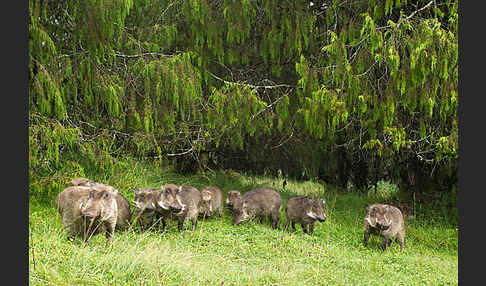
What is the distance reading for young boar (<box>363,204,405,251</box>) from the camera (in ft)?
23.2

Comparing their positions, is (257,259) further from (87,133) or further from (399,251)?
(87,133)

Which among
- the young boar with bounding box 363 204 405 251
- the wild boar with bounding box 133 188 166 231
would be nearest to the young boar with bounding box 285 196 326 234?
the young boar with bounding box 363 204 405 251

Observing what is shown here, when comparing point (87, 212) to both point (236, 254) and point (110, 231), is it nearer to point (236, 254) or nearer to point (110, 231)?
point (110, 231)

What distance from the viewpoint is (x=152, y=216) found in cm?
711

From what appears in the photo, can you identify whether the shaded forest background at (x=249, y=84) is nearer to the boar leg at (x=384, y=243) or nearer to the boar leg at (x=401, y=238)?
the boar leg at (x=401, y=238)

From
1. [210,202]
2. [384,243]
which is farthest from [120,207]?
[384,243]

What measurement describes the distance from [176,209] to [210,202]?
1335 mm

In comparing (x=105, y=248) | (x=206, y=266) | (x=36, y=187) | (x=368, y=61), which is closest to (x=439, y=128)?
(x=368, y=61)

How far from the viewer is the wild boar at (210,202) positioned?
26.4 ft

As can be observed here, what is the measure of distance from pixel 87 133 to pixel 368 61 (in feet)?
18.5

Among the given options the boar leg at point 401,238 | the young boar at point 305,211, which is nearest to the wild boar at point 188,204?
the young boar at point 305,211

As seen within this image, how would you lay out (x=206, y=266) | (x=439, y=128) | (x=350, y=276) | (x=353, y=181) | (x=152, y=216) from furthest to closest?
1. (x=353, y=181)
2. (x=439, y=128)
3. (x=152, y=216)
4. (x=350, y=276)
5. (x=206, y=266)

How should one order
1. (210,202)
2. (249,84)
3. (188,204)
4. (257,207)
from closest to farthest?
(188,204) → (257,207) → (210,202) → (249,84)

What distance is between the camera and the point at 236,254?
6.64 m
